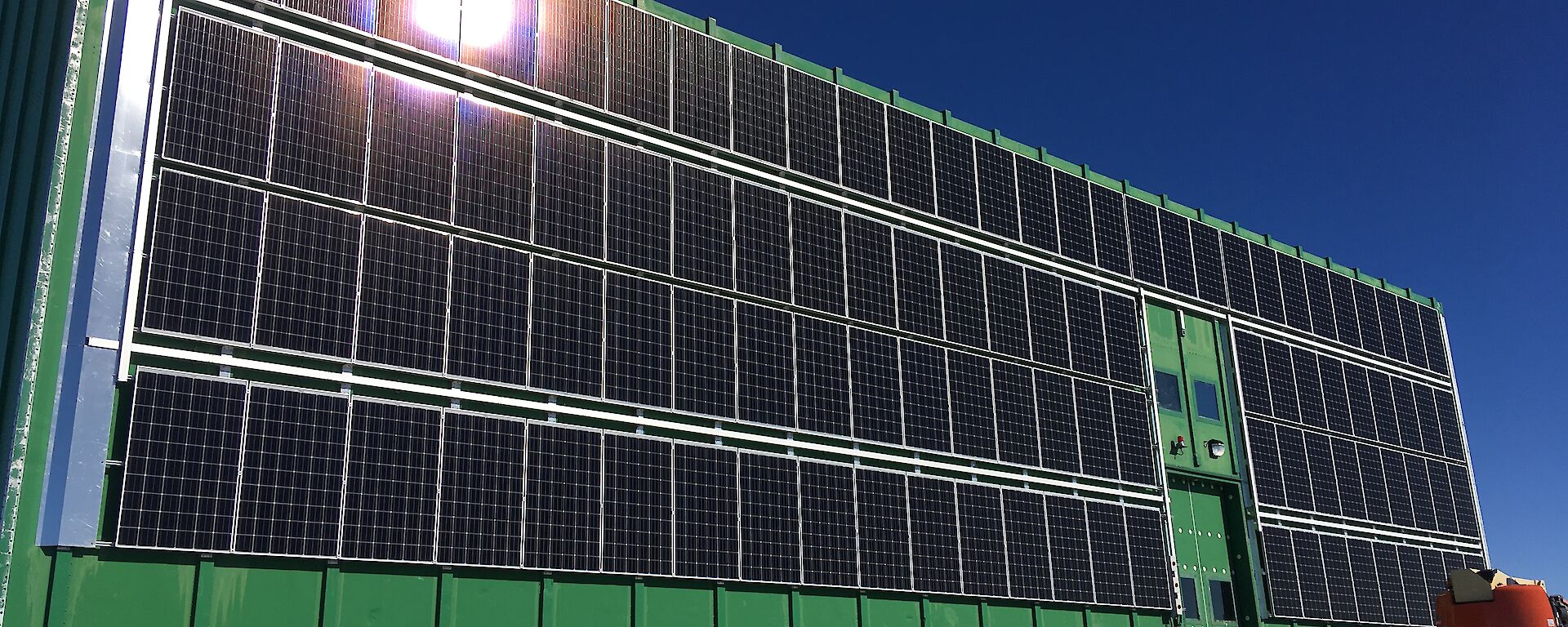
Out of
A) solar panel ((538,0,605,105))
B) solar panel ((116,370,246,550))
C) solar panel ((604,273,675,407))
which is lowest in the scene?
solar panel ((116,370,246,550))

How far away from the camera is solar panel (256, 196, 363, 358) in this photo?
1811 centimetres

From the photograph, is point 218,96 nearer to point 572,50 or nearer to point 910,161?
point 572,50

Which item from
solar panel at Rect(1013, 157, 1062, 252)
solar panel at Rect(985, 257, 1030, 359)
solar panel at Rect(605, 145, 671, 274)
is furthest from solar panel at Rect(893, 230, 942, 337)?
solar panel at Rect(605, 145, 671, 274)

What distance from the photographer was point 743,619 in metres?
22.0

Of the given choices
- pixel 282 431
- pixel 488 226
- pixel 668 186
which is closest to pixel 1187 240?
pixel 668 186

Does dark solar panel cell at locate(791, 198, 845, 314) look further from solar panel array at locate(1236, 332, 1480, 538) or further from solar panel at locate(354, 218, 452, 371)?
solar panel array at locate(1236, 332, 1480, 538)

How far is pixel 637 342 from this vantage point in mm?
21703

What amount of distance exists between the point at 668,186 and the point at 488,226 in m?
3.87

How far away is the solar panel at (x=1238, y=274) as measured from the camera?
116 ft

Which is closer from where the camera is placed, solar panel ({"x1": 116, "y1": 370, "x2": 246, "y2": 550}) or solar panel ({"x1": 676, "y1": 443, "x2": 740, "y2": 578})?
solar panel ({"x1": 116, "y1": 370, "x2": 246, "y2": 550})

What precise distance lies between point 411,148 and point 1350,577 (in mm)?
27319

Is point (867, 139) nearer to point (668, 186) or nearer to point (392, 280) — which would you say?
point (668, 186)

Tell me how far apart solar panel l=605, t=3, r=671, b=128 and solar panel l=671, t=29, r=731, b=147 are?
0.89 ft

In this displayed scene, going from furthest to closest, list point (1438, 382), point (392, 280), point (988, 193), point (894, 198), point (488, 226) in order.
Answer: point (1438, 382) < point (988, 193) < point (894, 198) < point (488, 226) < point (392, 280)
